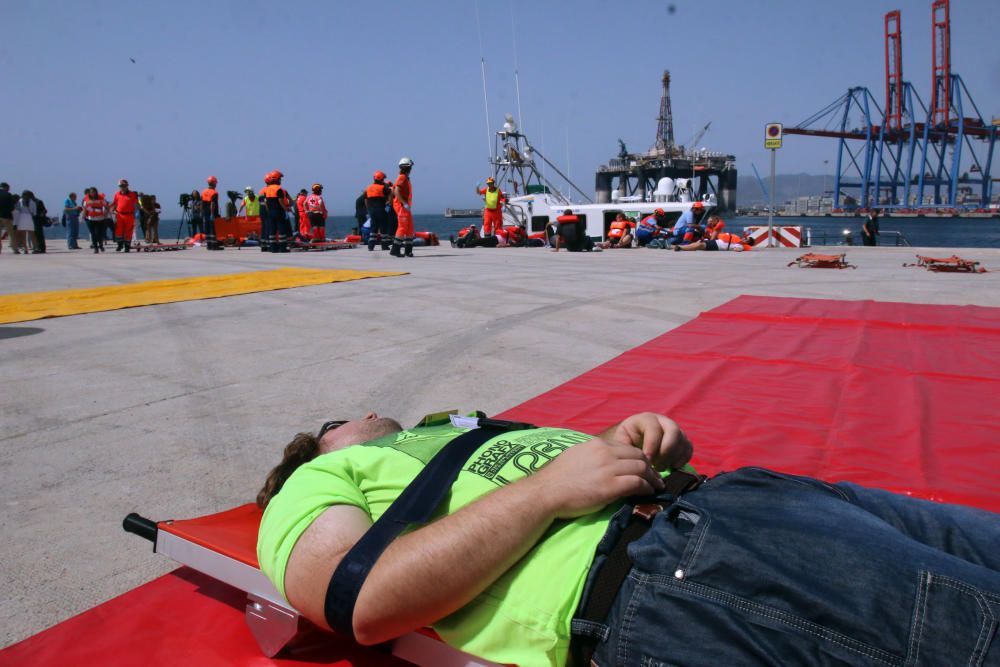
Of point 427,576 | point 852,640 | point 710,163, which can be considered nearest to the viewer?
point 852,640

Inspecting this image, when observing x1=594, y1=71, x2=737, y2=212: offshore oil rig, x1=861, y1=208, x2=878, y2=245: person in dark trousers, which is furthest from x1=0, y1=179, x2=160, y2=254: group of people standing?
x1=594, y1=71, x2=737, y2=212: offshore oil rig

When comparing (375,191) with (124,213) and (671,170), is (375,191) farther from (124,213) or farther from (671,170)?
(671,170)

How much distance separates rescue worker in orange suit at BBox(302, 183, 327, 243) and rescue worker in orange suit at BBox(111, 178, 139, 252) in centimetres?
407

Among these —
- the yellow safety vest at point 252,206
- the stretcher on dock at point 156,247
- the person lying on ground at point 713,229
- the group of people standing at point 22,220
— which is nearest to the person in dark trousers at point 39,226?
the group of people standing at point 22,220

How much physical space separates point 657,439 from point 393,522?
66 centimetres

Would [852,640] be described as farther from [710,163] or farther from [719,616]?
[710,163]

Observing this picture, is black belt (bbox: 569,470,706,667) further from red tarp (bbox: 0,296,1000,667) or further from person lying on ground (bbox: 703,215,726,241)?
person lying on ground (bbox: 703,215,726,241)

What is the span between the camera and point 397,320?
584 cm

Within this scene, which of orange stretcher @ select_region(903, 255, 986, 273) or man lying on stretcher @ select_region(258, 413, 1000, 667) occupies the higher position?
orange stretcher @ select_region(903, 255, 986, 273)

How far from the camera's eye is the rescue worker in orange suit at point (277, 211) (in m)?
15.1

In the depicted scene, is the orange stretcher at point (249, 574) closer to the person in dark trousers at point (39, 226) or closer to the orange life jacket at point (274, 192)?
the orange life jacket at point (274, 192)

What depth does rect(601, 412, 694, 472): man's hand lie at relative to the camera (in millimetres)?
1603

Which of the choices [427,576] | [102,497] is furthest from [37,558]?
[427,576]

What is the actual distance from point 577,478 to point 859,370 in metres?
3.17
